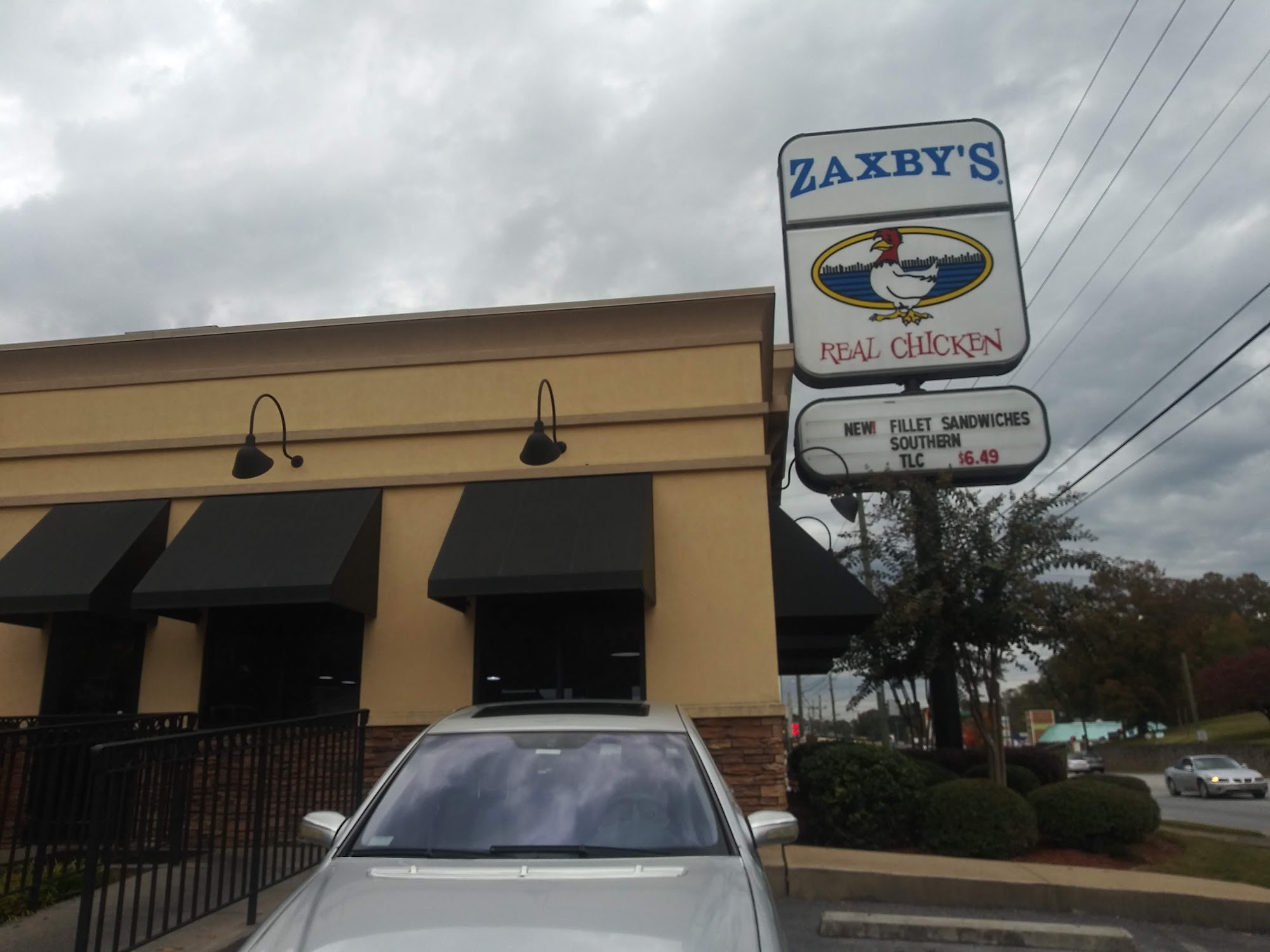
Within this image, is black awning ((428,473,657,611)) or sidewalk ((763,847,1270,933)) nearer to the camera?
sidewalk ((763,847,1270,933))

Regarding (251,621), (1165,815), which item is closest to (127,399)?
(251,621)

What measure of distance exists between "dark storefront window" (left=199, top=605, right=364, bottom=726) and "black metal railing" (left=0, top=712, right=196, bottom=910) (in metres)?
0.55

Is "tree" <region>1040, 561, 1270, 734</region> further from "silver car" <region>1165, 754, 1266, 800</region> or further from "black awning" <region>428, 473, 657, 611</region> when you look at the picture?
"black awning" <region>428, 473, 657, 611</region>

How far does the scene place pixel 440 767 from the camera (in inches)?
157

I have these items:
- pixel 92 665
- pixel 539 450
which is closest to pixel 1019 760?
pixel 539 450

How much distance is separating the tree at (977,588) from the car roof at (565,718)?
6.74 metres

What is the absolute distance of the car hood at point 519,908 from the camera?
8.58ft

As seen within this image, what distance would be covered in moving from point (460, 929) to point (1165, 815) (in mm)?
23167

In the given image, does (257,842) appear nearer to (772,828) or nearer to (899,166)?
(772,828)

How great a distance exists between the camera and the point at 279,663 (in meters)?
10.2

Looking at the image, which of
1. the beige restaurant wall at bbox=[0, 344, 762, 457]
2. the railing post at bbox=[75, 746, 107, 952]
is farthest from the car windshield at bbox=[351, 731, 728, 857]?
the beige restaurant wall at bbox=[0, 344, 762, 457]

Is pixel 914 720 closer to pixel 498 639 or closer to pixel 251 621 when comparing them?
pixel 498 639

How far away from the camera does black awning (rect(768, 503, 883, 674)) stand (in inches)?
394

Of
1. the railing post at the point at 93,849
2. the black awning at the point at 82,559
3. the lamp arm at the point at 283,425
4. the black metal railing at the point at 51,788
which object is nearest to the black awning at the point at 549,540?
the lamp arm at the point at 283,425
